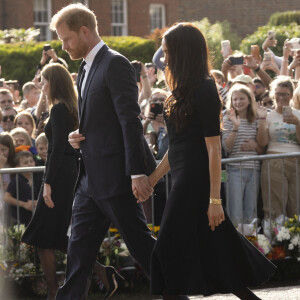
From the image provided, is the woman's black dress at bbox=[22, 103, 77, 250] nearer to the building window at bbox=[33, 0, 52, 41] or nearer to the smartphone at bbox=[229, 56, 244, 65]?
the smartphone at bbox=[229, 56, 244, 65]

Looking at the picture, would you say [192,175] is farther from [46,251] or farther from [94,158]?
[46,251]

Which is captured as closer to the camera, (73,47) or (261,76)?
(73,47)

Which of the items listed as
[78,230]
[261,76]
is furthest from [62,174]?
[261,76]

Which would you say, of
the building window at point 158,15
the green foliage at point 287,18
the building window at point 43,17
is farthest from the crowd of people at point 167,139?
the building window at point 158,15

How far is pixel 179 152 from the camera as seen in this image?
16.6 ft

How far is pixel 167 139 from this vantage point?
29.3 ft

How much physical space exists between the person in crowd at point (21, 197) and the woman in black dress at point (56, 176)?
2.74ft

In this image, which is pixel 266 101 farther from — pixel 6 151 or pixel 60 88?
pixel 60 88

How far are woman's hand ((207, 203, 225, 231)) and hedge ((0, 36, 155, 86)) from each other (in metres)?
17.2

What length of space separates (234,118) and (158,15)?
29.6 m

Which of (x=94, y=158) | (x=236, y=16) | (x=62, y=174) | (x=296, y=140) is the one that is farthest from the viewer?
(x=236, y=16)

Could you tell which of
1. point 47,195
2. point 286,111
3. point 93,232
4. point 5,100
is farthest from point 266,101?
point 93,232

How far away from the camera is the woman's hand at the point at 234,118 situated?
Answer: 9016mm

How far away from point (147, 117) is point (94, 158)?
4.02 m
